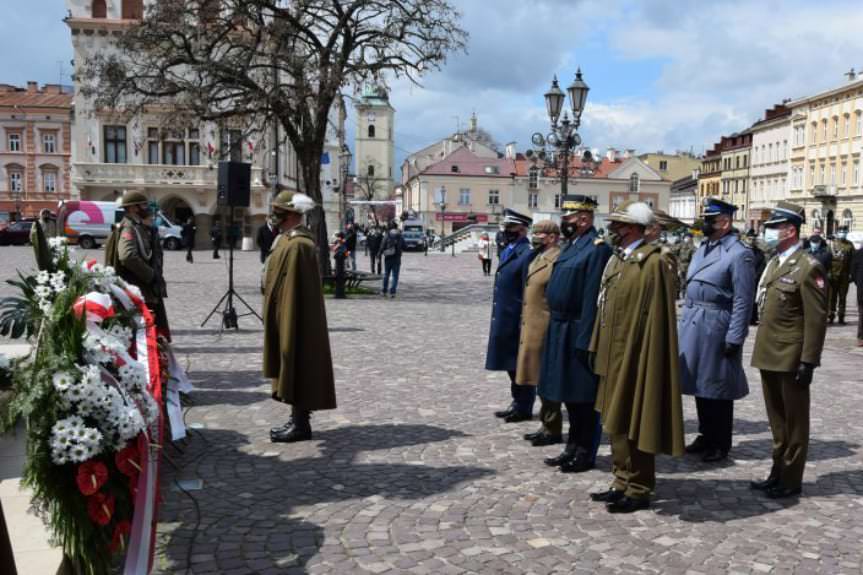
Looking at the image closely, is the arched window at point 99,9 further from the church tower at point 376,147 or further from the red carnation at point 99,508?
the church tower at point 376,147

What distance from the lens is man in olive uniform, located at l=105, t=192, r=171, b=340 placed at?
7.31 m

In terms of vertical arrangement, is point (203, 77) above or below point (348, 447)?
above

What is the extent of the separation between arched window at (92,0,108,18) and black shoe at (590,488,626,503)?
164ft

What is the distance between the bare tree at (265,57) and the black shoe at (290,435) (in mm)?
12759

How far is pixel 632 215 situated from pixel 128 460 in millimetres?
3297

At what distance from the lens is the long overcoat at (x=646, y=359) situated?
16.0ft

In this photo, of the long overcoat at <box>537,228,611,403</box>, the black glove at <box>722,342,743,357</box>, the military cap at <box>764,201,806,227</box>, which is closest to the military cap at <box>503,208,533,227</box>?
the long overcoat at <box>537,228,611,403</box>

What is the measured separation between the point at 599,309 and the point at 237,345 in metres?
7.40

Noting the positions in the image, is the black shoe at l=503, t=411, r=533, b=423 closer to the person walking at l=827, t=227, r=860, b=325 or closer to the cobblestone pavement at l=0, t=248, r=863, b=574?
the cobblestone pavement at l=0, t=248, r=863, b=574

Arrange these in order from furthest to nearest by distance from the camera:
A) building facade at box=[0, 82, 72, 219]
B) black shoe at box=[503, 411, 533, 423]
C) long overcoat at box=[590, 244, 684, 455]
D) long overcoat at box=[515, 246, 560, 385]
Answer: building facade at box=[0, 82, 72, 219] → black shoe at box=[503, 411, 533, 423] → long overcoat at box=[515, 246, 560, 385] → long overcoat at box=[590, 244, 684, 455]

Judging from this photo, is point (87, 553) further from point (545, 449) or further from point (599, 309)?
point (545, 449)

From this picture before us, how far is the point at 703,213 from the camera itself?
640 cm

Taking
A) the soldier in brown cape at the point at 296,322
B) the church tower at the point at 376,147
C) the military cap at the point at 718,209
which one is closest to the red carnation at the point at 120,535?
the soldier in brown cape at the point at 296,322

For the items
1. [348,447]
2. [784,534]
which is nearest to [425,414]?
[348,447]
